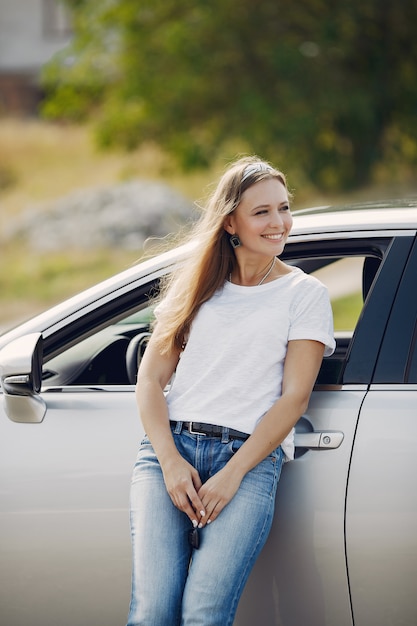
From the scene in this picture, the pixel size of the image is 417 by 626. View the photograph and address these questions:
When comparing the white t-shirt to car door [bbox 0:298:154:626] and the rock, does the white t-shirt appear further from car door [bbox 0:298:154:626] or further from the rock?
the rock

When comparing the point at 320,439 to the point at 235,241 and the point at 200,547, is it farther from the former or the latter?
the point at 235,241

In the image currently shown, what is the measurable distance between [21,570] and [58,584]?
125mm

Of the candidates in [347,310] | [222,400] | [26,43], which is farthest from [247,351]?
[26,43]

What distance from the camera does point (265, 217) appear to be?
2768 millimetres

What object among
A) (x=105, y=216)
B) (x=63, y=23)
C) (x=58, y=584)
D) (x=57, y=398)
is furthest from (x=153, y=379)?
(x=63, y=23)

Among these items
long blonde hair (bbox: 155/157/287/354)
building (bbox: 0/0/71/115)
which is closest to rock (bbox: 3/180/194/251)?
long blonde hair (bbox: 155/157/287/354)

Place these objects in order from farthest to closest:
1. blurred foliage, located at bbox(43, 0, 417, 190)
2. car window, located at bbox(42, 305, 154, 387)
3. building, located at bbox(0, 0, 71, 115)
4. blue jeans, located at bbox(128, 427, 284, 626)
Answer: building, located at bbox(0, 0, 71, 115), blurred foliage, located at bbox(43, 0, 417, 190), car window, located at bbox(42, 305, 154, 387), blue jeans, located at bbox(128, 427, 284, 626)

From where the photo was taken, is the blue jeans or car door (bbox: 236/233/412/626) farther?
car door (bbox: 236/233/412/626)

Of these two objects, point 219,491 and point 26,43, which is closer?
point 219,491

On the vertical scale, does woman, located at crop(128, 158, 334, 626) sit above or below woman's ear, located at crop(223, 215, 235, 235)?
below

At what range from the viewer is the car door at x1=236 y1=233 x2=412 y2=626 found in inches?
107

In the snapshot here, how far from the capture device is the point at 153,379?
110 inches

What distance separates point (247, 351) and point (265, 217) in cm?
39

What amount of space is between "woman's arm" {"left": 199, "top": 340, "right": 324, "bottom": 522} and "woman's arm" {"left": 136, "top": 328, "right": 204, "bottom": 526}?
4cm
